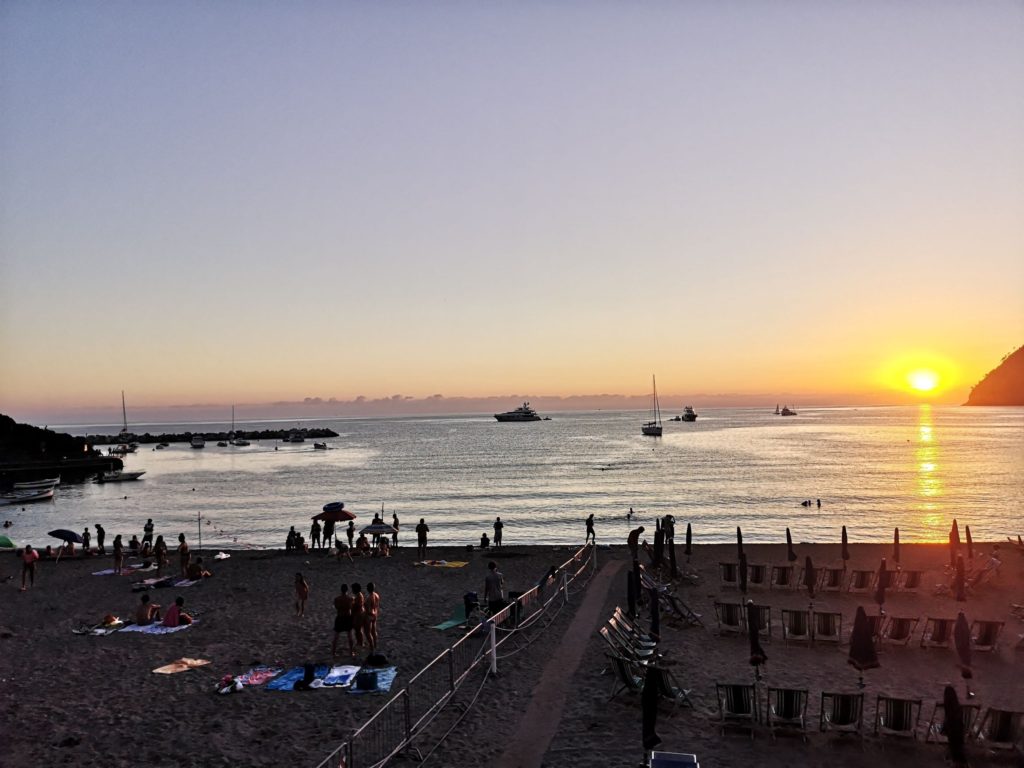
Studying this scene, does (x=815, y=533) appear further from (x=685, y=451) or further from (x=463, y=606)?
(x=685, y=451)

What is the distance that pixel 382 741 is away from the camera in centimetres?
1031

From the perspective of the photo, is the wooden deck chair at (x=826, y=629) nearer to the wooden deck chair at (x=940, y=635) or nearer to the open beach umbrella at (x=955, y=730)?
the wooden deck chair at (x=940, y=635)

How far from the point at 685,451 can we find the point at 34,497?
8961 cm

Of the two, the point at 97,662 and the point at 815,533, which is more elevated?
the point at 97,662

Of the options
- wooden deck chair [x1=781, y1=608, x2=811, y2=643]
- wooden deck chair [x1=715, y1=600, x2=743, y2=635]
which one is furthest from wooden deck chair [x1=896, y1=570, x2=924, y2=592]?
wooden deck chair [x1=715, y1=600, x2=743, y2=635]

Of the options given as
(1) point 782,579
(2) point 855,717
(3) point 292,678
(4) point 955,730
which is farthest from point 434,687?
(1) point 782,579

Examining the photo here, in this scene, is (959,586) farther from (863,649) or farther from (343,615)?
(343,615)

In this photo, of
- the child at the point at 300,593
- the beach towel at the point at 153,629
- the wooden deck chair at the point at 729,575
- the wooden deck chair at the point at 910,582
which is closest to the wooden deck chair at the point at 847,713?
the wooden deck chair at the point at 729,575

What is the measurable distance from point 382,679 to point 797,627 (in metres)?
8.82

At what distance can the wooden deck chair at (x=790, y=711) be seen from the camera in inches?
426

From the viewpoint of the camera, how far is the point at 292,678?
1404 centimetres

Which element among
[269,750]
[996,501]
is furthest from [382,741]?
[996,501]

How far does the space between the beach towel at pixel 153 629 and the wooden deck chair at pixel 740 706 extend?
45.3ft

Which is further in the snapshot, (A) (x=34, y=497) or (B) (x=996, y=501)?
(A) (x=34, y=497)
